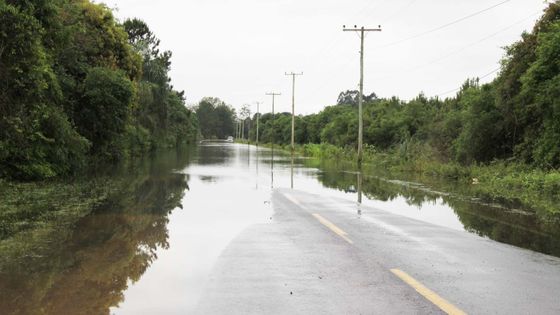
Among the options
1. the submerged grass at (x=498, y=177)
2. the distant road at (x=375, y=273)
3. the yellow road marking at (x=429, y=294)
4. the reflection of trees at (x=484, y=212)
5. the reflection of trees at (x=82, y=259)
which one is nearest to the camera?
the yellow road marking at (x=429, y=294)

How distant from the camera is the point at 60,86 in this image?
2366cm

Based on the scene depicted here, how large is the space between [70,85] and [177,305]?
68.5 ft

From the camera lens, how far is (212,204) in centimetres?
1468

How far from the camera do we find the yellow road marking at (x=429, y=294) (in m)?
5.52

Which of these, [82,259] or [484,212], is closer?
[82,259]

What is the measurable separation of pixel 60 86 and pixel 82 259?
57.2ft

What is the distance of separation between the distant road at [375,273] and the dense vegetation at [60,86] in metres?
8.89

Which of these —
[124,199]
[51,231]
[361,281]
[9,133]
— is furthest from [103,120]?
[361,281]

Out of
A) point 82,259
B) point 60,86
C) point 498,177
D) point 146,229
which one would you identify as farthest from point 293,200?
point 60,86

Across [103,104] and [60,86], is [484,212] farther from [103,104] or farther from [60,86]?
[103,104]

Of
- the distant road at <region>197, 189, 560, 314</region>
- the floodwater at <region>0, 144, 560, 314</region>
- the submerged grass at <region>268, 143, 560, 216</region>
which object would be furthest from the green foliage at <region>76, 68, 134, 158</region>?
the distant road at <region>197, 189, 560, 314</region>

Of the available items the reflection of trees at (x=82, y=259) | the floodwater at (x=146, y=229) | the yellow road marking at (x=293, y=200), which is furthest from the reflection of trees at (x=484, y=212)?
the reflection of trees at (x=82, y=259)

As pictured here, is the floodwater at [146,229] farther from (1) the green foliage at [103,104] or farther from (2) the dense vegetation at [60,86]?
(1) the green foliage at [103,104]

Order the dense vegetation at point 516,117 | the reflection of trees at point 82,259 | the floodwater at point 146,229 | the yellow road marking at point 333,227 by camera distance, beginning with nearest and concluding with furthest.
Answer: the reflection of trees at point 82,259 < the floodwater at point 146,229 < the yellow road marking at point 333,227 < the dense vegetation at point 516,117
